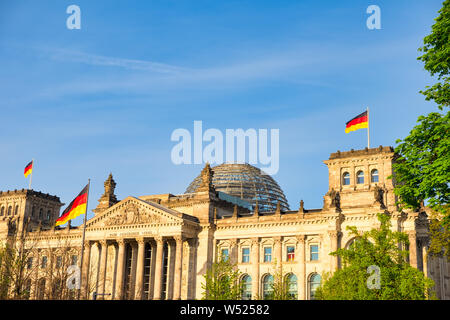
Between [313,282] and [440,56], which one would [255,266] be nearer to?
[313,282]

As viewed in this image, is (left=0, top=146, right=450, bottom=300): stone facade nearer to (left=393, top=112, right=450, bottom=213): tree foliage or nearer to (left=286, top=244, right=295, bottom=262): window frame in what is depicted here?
(left=286, top=244, right=295, bottom=262): window frame

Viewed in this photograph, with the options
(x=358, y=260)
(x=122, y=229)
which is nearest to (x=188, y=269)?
(x=122, y=229)

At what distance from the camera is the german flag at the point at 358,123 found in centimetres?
7044

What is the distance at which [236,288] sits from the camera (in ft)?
215

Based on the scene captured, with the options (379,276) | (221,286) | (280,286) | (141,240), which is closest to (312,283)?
(280,286)

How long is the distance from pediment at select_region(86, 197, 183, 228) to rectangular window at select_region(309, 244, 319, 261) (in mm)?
18603

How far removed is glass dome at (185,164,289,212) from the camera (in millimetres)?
110938

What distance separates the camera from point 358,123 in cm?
7088

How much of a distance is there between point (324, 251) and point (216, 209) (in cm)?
2006

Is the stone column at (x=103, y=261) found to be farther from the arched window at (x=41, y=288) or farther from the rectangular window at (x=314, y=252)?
the rectangular window at (x=314, y=252)

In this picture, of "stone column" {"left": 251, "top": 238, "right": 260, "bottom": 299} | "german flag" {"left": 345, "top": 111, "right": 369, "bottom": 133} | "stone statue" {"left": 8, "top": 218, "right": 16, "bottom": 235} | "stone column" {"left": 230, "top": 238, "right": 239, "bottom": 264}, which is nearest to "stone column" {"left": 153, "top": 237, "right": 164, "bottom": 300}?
"stone column" {"left": 230, "top": 238, "right": 239, "bottom": 264}

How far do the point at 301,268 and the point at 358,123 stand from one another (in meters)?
20.4
